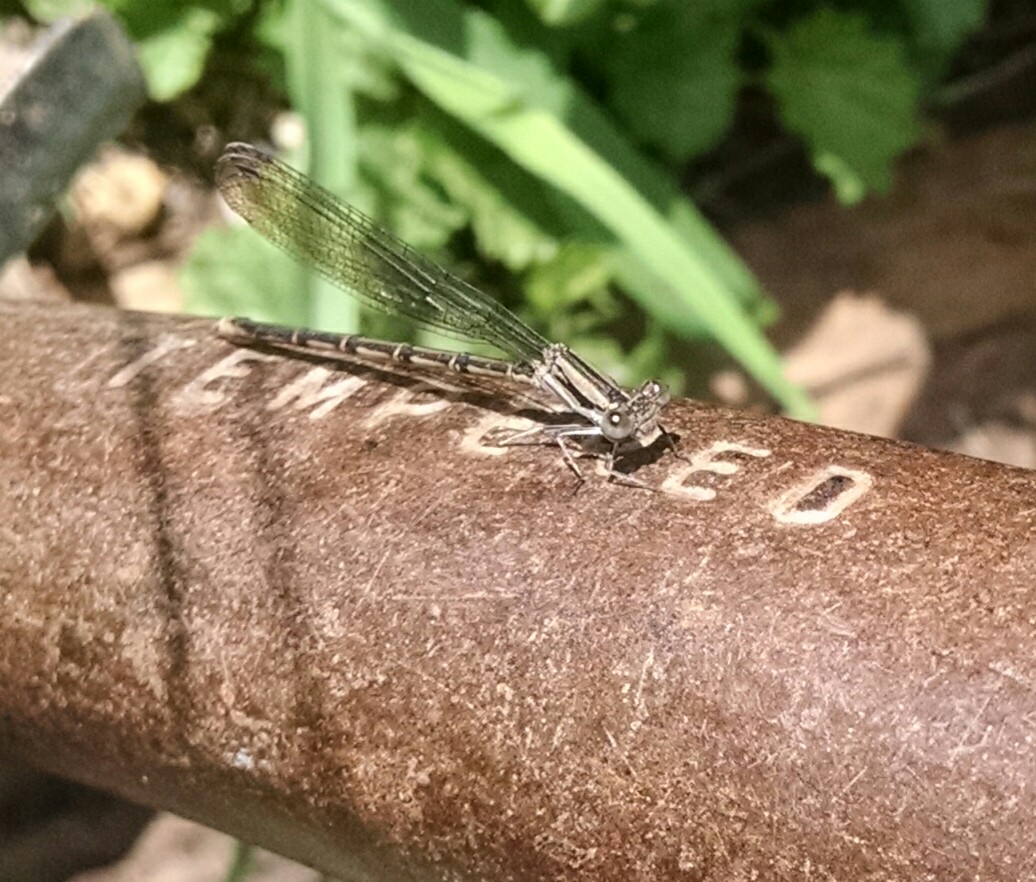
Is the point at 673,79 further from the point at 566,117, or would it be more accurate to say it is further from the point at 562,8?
the point at 562,8

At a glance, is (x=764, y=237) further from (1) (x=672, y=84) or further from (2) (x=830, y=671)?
(2) (x=830, y=671)

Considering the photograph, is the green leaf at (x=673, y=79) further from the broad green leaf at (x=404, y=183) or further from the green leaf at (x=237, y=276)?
the green leaf at (x=237, y=276)

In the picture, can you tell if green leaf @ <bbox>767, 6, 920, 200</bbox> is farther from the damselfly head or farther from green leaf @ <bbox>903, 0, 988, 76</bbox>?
the damselfly head

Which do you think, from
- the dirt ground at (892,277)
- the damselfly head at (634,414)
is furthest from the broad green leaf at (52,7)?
the damselfly head at (634,414)

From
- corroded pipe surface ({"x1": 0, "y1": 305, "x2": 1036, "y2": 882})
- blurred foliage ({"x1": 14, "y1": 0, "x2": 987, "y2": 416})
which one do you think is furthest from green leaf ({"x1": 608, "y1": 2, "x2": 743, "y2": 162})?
corroded pipe surface ({"x1": 0, "y1": 305, "x2": 1036, "y2": 882})

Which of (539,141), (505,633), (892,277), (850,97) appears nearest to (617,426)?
(505,633)
